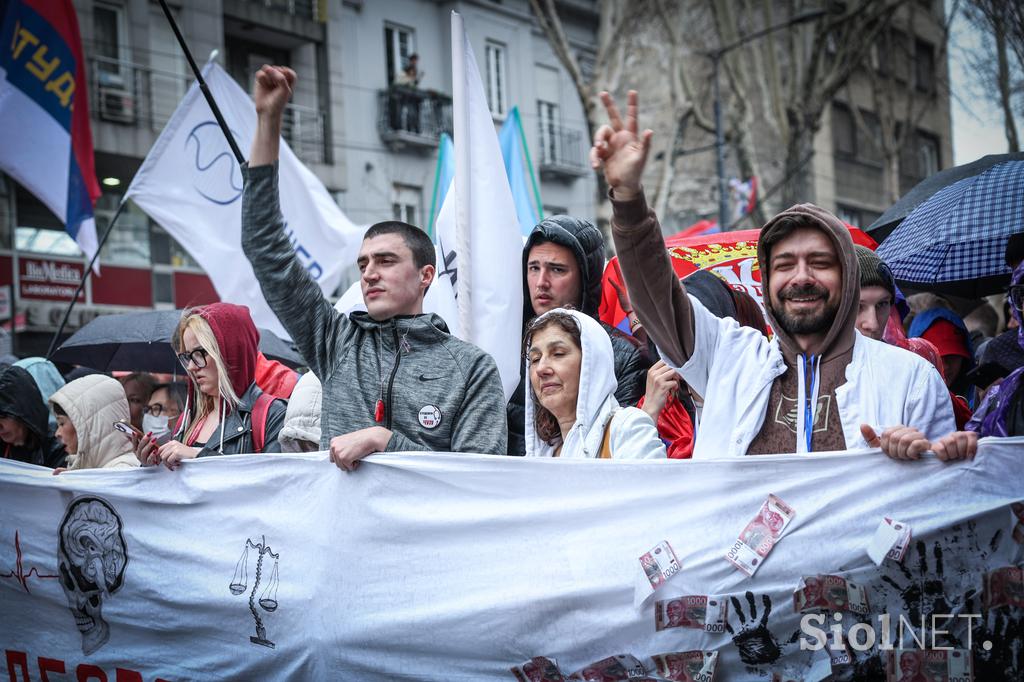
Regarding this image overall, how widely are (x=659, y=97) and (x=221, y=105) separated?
2392 cm

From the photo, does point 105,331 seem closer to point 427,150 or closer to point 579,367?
point 579,367

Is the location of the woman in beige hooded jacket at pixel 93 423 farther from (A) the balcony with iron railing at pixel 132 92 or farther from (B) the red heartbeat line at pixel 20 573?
(A) the balcony with iron railing at pixel 132 92

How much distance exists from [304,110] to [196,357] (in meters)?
20.7

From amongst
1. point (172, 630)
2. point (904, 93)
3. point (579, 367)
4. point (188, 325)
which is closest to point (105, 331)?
point (188, 325)

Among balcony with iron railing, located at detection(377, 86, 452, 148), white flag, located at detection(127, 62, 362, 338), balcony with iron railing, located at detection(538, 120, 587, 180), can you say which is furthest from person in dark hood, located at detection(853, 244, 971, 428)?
balcony with iron railing, located at detection(538, 120, 587, 180)

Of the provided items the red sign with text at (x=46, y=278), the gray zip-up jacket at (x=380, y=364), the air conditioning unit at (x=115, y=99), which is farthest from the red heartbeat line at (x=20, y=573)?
the air conditioning unit at (x=115, y=99)

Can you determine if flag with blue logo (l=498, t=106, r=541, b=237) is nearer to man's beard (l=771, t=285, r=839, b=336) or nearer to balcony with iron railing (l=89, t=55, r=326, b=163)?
man's beard (l=771, t=285, r=839, b=336)

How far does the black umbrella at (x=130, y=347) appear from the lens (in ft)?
23.6

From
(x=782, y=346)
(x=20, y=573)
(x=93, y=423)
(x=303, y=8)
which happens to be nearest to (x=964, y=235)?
(x=782, y=346)

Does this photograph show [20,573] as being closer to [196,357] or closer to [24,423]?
[196,357]

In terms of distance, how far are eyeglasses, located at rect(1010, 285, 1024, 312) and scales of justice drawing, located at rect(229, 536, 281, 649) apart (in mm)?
2524

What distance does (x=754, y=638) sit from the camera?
9.36ft

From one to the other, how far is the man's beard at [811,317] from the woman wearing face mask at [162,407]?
4.68 metres

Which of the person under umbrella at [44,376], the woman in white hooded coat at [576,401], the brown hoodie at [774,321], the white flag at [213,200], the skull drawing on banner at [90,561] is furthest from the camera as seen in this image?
the white flag at [213,200]
